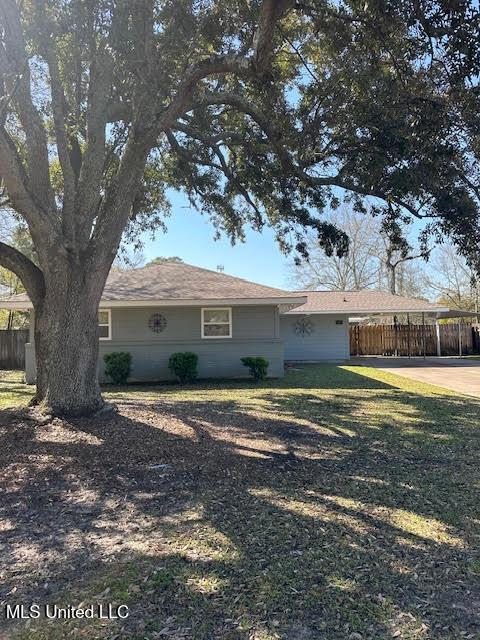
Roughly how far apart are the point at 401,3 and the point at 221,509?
20.3ft

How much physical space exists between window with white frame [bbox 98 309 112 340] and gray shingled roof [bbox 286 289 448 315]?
30.1ft

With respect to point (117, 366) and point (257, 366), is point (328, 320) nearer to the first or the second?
point (257, 366)

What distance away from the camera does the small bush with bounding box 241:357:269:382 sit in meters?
14.4

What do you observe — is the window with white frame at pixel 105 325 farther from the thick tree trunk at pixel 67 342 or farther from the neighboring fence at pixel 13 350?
the neighboring fence at pixel 13 350

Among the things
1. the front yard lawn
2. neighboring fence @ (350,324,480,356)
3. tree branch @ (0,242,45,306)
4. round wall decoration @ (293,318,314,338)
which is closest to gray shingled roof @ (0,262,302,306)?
round wall decoration @ (293,318,314,338)

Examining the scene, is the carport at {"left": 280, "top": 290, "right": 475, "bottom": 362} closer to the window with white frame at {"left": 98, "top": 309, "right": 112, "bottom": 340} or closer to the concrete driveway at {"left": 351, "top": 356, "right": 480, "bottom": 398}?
the concrete driveway at {"left": 351, "top": 356, "right": 480, "bottom": 398}

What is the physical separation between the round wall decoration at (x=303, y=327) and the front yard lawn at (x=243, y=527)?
1458 cm

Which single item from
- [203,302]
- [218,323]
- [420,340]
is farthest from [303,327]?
[203,302]

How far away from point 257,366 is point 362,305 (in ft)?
33.0

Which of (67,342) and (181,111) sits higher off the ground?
(181,111)

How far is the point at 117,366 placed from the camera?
14.1 m

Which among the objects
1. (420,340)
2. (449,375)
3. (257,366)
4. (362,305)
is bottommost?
(449,375)

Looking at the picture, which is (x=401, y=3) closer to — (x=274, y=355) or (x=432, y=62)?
(x=432, y=62)

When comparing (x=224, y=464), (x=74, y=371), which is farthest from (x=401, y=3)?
(x=74, y=371)
